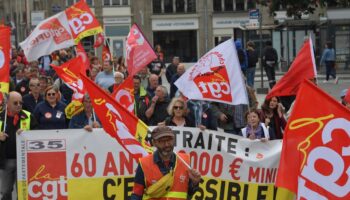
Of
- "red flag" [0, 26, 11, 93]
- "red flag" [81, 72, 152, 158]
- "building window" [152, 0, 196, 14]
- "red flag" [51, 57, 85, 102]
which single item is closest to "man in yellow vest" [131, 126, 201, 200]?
"red flag" [81, 72, 152, 158]

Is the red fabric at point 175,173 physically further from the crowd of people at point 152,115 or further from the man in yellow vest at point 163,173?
the crowd of people at point 152,115

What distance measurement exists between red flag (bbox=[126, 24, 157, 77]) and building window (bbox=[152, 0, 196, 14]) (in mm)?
42368

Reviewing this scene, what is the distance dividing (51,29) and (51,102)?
787 cm

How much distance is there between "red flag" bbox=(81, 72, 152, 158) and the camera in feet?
24.3

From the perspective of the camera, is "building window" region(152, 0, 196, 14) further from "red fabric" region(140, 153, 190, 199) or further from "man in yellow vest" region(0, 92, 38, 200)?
"red fabric" region(140, 153, 190, 199)

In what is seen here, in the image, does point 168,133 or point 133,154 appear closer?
point 168,133

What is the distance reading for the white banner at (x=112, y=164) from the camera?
29.3 feet

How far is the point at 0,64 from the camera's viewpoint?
11078 mm

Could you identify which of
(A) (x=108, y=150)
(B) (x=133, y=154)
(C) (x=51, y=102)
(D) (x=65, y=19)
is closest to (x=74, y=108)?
(C) (x=51, y=102)

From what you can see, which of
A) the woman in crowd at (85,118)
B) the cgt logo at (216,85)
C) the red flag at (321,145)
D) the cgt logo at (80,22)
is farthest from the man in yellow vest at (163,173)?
the cgt logo at (80,22)

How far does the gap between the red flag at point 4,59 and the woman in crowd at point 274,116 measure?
3.61 m

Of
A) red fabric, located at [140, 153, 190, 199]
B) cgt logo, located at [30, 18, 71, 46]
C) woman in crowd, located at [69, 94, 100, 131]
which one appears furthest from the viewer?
cgt logo, located at [30, 18, 71, 46]

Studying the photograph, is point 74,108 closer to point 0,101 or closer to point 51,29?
point 0,101

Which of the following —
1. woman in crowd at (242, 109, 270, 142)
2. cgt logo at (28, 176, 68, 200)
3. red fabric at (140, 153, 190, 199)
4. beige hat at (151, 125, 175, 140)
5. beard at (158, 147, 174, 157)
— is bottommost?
cgt logo at (28, 176, 68, 200)
